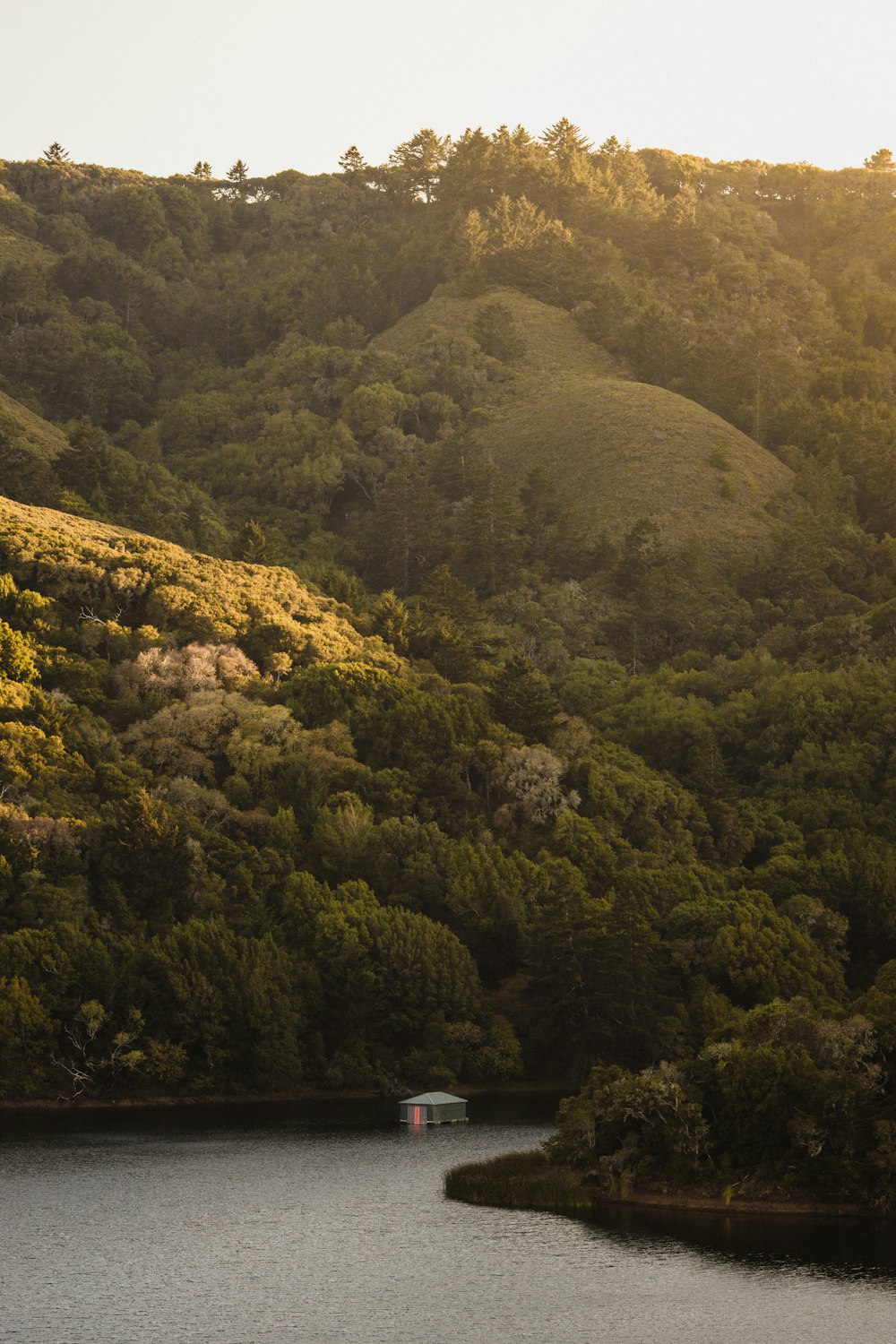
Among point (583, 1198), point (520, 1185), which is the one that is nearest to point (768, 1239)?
point (583, 1198)

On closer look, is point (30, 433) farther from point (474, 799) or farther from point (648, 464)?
point (474, 799)

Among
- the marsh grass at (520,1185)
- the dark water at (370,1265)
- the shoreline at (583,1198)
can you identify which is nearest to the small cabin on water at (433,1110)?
the dark water at (370,1265)

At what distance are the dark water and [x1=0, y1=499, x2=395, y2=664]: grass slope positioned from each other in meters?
58.5

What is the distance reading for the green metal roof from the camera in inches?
3686

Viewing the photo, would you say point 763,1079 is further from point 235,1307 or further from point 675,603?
point 675,603

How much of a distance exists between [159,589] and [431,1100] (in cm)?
5235

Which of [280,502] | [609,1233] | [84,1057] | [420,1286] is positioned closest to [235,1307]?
[420,1286]

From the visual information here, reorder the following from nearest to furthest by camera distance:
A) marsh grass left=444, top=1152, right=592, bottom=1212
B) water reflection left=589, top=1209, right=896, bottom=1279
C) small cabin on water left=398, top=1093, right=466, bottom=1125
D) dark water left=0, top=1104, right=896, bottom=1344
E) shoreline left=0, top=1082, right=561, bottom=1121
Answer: dark water left=0, top=1104, right=896, bottom=1344, water reflection left=589, top=1209, right=896, bottom=1279, marsh grass left=444, top=1152, right=592, bottom=1212, small cabin on water left=398, top=1093, right=466, bottom=1125, shoreline left=0, top=1082, right=561, bottom=1121

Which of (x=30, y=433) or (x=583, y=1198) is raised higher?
(x=30, y=433)

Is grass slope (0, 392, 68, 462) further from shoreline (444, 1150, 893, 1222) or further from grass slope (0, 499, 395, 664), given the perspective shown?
shoreline (444, 1150, 893, 1222)

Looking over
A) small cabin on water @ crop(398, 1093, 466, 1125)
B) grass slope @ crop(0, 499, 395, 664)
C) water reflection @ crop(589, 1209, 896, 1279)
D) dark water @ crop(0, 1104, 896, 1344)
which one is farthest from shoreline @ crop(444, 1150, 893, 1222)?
grass slope @ crop(0, 499, 395, 664)

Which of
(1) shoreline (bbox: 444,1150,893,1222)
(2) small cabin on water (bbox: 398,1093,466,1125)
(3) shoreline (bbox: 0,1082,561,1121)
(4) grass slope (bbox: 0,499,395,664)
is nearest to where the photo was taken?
(1) shoreline (bbox: 444,1150,893,1222)

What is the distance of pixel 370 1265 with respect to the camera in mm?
60438

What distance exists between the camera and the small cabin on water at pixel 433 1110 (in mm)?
93250
